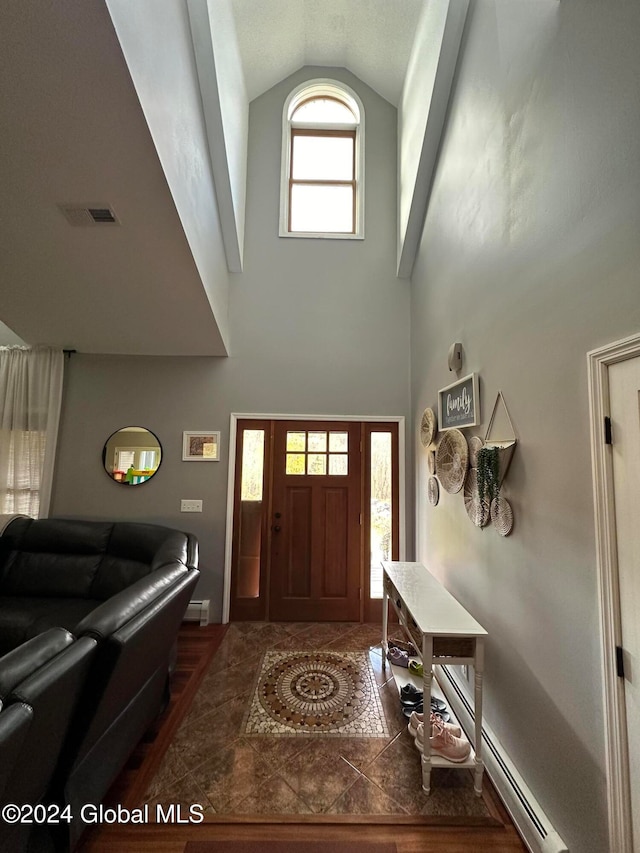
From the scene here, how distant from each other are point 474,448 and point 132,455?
3239 millimetres

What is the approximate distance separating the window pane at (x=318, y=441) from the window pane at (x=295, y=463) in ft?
0.50

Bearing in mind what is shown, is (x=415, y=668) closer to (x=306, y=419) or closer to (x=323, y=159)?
(x=306, y=419)

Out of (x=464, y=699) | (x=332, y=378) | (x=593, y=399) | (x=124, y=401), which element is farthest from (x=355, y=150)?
(x=464, y=699)

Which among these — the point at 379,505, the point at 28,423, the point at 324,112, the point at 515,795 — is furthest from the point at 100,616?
the point at 324,112

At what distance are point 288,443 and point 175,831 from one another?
2.73 meters

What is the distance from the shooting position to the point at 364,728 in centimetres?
214

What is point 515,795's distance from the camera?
1618mm

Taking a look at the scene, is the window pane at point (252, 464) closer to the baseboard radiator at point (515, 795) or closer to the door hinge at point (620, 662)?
the baseboard radiator at point (515, 795)

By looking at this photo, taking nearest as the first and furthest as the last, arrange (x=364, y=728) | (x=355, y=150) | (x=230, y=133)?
(x=364, y=728), (x=230, y=133), (x=355, y=150)

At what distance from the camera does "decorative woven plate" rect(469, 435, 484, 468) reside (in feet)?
7.00

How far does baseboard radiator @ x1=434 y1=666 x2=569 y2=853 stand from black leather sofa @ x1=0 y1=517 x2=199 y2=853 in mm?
1797

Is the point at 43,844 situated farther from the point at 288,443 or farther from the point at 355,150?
the point at 355,150

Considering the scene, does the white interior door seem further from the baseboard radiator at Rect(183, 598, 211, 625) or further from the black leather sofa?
the baseboard radiator at Rect(183, 598, 211, 625)

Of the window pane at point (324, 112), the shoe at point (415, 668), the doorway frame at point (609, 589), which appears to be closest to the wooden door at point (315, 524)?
the shoe at point (415, 668)
